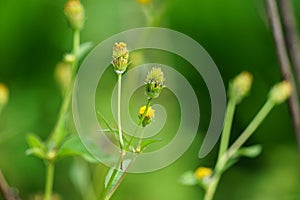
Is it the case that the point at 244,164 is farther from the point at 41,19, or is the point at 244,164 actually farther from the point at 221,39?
the point at 41,19

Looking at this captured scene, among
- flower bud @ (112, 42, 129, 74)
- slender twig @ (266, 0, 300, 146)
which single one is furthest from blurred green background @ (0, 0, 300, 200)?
flower bud @ (112, 42, 129, 74)

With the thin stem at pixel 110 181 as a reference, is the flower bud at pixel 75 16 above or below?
above

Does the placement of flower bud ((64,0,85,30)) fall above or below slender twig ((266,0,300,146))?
below

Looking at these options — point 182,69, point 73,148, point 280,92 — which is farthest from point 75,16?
point 182,69

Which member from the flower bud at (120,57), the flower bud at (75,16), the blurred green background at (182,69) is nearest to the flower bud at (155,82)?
the flower bud at (120,57)

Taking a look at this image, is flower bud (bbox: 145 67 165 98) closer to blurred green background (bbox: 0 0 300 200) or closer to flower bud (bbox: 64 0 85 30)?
flower bud (bbox: 64 0 85 30)

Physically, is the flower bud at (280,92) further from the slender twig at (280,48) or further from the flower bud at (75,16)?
the flower bud at (75,16)
